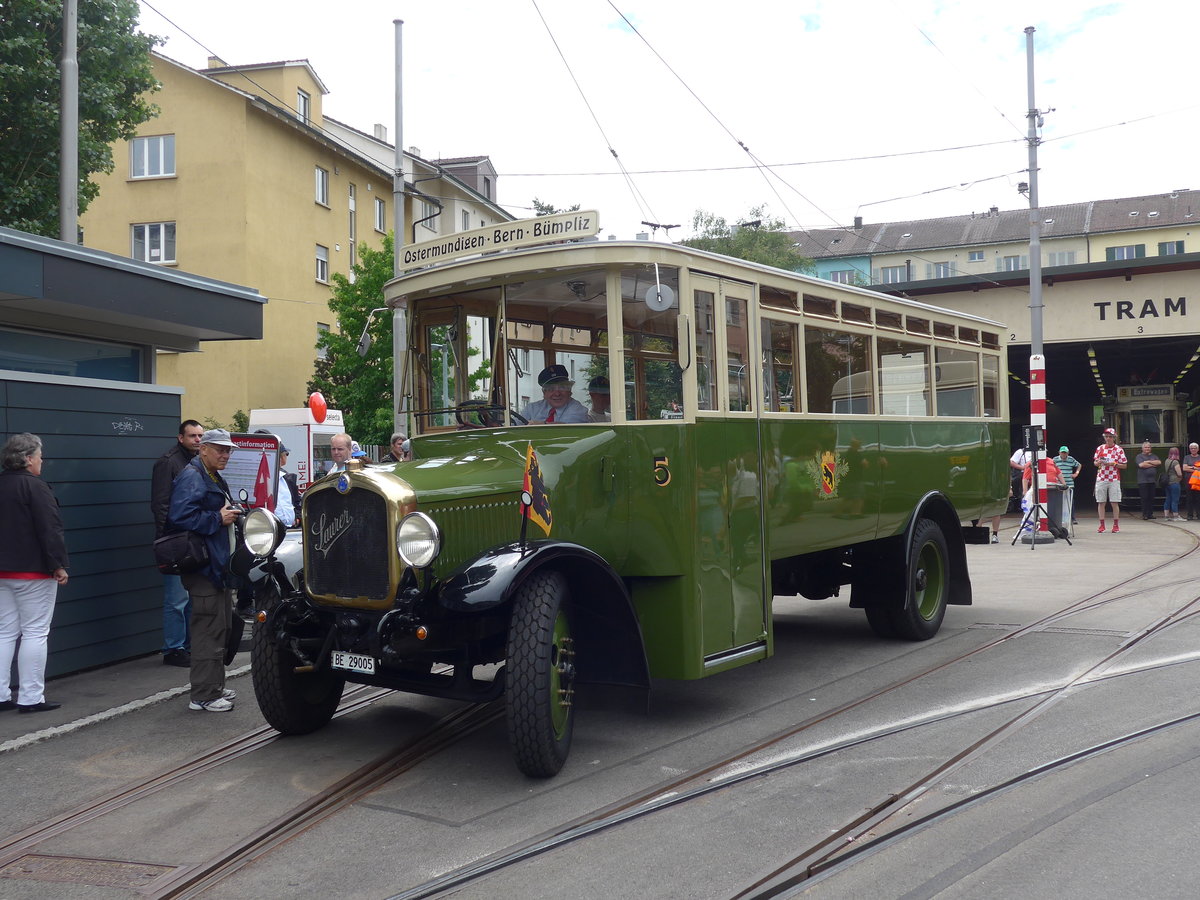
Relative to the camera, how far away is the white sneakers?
7020mm

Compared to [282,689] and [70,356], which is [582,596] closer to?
[282,689]

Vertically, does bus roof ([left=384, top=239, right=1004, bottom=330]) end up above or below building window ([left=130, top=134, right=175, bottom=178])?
below

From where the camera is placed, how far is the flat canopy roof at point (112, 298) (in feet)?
24.5

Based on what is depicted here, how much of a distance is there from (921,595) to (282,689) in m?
5.41

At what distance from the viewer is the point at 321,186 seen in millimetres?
33500

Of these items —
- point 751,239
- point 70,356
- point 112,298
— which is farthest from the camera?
point 751,239

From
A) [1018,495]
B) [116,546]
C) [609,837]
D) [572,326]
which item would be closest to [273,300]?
[1018,495]

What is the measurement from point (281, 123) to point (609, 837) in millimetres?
29602

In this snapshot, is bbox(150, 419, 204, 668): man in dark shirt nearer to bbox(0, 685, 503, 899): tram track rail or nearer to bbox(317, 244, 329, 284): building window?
bbox(0, 685, 503, 899): tram track rail

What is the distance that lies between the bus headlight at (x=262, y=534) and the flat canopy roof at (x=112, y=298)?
8.77 ft

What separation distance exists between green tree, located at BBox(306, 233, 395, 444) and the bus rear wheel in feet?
64.1

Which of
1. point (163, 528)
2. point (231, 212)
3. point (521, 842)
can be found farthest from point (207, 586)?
point (231, 212)

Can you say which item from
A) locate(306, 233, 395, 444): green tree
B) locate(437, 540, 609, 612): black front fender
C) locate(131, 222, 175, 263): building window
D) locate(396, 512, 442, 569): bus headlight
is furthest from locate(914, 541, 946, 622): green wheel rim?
locate(131, 222, 175, 263): building window

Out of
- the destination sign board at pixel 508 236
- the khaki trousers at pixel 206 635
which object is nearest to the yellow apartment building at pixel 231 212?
the khaki trousers at pixel 206 635
